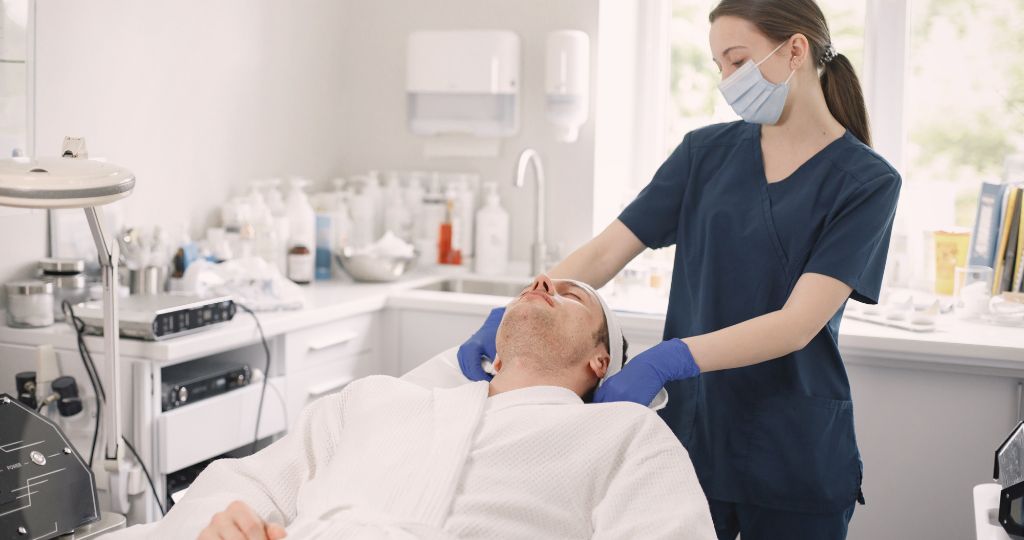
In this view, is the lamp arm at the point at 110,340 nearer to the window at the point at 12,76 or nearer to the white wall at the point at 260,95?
the window at the point at 12,76

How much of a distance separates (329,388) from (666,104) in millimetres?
1406

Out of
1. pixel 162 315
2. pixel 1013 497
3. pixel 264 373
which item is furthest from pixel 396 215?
pixel 1013 497

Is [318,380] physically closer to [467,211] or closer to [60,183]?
[467,211]

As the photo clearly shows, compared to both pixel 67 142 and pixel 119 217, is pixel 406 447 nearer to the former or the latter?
pixel 67 142

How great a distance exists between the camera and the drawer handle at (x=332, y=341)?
2.49 meters

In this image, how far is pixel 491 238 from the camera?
3.08 m

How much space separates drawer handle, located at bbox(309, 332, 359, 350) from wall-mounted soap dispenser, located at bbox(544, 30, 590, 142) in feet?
2.82

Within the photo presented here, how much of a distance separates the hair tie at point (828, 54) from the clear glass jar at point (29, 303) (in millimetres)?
1595

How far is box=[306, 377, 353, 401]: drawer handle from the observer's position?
8.27 ft

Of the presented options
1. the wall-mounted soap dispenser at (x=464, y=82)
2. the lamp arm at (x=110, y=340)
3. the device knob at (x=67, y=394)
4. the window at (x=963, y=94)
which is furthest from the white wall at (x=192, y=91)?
the window at (x=963, y=94)

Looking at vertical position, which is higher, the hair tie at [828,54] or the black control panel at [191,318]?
the hair tie at [828,54]

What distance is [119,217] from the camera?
2447 mm

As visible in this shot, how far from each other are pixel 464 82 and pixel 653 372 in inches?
65.6

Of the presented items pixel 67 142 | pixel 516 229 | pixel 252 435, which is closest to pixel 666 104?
pixel 516 229
